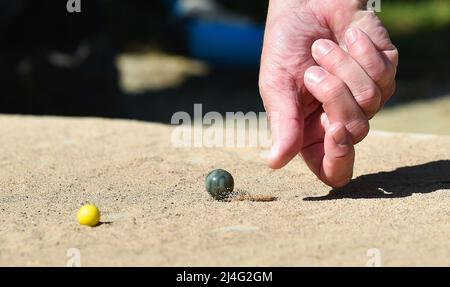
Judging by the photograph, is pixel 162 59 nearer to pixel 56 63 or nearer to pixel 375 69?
pixel 56 63

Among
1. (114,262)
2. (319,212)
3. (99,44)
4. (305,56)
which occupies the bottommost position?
(114,262)

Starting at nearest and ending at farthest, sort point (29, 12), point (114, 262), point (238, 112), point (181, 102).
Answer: point (114, 262)
point (29, 12)
point (238, 112)
point (181, 102)

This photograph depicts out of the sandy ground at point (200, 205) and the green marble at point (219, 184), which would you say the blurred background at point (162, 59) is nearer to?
the sandy ground at point (200, 205)

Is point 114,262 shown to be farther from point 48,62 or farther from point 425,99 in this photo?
point 425,99

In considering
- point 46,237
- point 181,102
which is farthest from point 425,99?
point 46,237

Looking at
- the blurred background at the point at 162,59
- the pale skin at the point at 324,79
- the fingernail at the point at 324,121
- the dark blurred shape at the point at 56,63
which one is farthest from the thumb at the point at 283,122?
the dark blurred shape at the point at 56,63

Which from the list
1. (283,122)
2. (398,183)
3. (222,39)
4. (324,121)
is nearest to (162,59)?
(222,39)
